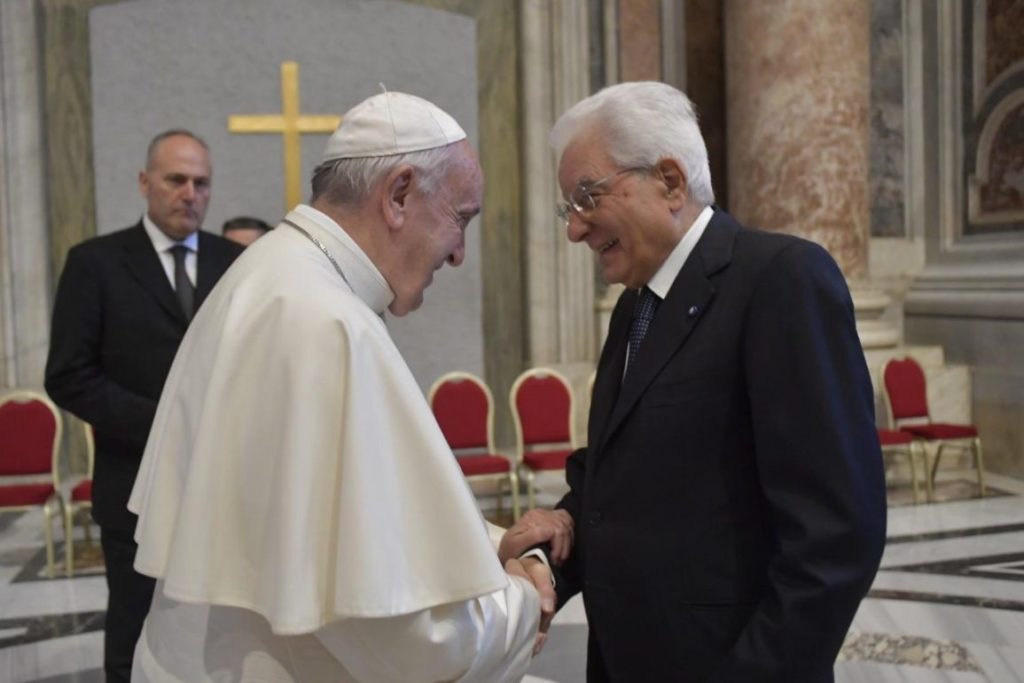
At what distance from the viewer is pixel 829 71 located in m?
8.01

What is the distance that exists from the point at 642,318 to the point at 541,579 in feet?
1.79

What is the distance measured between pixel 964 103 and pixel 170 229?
7.61 metres

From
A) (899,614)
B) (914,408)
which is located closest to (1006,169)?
(914,408)

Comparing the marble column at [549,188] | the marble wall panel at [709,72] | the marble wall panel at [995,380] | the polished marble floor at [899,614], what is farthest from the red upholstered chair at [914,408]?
the marble column at [549,188]

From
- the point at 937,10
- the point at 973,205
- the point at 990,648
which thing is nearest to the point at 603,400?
the point at 990,648

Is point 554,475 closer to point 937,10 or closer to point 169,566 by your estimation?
point 937,10

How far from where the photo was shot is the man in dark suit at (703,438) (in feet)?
→ 5.72

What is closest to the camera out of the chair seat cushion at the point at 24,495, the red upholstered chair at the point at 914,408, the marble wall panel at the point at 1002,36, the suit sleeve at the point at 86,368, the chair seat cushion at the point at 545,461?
the suit sleeve at the point at 86,368

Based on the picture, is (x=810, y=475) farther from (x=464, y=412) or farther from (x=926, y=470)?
(x=926, y=470)

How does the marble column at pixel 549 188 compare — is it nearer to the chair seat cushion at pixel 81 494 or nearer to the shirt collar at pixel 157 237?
the chair seat cushion at pixel 81 494

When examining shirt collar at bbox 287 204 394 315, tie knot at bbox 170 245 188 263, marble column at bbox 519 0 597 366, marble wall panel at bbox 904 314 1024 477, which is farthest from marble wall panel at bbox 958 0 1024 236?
shirt collar at bbox 287 204 394 315

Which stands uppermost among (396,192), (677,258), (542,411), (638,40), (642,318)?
(638,40)

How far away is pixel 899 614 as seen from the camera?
4.96 metres

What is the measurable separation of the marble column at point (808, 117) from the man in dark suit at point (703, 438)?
6.17 m
